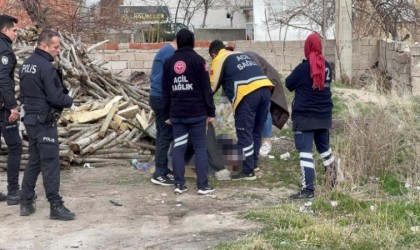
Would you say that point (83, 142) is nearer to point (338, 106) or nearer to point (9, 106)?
point (9, 106)

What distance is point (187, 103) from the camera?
7117 mm

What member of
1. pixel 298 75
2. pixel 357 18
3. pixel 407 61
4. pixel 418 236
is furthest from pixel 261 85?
pixel 357 18

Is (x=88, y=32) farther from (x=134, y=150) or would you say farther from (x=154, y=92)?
(x=154, y=92)

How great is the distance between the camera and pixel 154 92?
308 inches

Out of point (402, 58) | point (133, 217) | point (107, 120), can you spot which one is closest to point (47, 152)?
point (133, 217)

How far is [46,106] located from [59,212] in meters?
1.04

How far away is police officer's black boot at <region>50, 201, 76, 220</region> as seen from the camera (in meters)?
6.28

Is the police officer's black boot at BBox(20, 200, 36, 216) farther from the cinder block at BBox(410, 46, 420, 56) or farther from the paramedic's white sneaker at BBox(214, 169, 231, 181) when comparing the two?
the cinder block at BBox(410, 46, 420, 56)

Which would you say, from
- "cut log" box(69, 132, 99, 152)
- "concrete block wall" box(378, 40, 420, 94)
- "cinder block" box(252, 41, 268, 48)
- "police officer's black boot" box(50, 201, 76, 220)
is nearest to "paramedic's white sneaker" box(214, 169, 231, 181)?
"cut log" box(69, 132, 99, 152)

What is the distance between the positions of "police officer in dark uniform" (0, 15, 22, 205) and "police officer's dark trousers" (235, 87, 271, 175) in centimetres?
263

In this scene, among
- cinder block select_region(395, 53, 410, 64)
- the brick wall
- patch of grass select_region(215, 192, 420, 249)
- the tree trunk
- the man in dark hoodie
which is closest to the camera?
patch of grass select_region(215, 192, 420, 249)

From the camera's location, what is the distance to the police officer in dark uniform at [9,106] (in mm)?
6664

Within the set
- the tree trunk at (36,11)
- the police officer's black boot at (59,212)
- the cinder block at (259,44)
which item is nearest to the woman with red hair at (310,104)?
the police officer's black boot at (59,212)

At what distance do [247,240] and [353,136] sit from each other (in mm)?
3079
